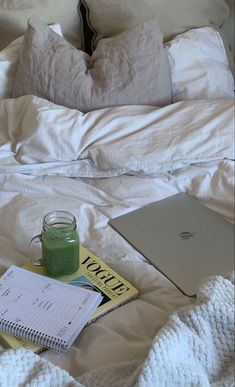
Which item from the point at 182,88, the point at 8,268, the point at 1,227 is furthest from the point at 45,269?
the point at 182,88

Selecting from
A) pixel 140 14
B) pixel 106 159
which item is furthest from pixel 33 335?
pixel 140 14

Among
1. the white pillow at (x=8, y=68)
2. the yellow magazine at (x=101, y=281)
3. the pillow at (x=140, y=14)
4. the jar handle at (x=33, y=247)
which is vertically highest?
the pillow at (x=140, y=14)

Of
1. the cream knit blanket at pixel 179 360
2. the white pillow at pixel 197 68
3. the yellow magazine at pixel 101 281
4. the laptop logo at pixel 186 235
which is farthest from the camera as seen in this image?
the white pillow at pixel 197 68

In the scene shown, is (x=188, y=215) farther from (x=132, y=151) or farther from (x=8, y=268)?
(x=8, y=268)

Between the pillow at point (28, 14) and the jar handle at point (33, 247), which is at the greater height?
the pillow at point (28, 14)

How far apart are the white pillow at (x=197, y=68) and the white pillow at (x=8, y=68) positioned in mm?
514

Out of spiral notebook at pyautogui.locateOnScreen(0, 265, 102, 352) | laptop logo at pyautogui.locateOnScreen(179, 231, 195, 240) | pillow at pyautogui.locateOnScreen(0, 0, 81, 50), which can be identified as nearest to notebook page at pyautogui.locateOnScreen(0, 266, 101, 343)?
spiral notebook at pyautogui.locateOnScreen(0, 265, 102, 352)

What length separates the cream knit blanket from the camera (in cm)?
85

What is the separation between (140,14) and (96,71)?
0.35 metres

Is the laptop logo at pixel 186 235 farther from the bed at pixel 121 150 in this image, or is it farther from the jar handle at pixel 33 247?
the jar handle at pixel 33 247

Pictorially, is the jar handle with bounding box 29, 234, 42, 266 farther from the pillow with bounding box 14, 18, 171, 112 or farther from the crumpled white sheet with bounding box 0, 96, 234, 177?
the pillow with bounding box 14, 18, 171, 112

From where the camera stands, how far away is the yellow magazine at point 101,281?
1.07 m

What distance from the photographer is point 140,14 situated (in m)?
1.87

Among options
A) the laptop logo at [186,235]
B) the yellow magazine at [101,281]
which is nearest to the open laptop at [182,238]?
the laptop logo at [186,235]
